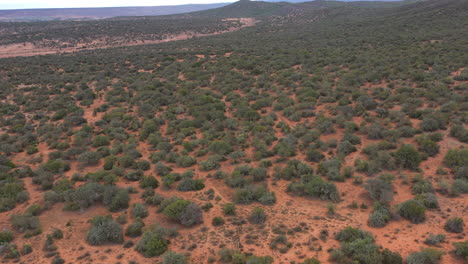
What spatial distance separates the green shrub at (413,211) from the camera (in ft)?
33.4

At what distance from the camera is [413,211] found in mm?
10242

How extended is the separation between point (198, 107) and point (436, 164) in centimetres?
1558

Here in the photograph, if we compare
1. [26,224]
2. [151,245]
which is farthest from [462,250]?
[26,224]

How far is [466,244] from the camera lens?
8.62 metres

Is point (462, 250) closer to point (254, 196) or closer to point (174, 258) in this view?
point (254, 196)

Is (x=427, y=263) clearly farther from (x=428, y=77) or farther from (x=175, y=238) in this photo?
(x=428, y=77)

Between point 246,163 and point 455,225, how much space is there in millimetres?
8866

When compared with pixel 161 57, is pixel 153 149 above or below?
below

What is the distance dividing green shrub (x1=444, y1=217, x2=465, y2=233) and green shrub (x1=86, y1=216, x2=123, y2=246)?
1102 centimetres

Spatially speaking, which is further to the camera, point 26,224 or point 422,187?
point 422,187

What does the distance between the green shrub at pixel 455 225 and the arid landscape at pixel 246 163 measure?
0.12ft

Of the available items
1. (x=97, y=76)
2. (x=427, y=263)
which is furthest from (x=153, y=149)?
(x=97, y=76)

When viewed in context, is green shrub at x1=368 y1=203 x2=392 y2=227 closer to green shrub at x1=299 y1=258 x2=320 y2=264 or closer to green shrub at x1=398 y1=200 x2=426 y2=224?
green shrub at x1=398 y1=200 x2=426 y2=224

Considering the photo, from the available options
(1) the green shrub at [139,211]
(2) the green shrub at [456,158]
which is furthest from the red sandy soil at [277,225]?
(2) the green shrub at [456,158]
